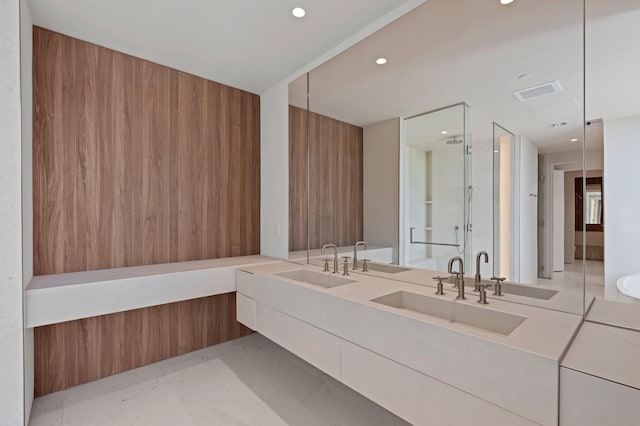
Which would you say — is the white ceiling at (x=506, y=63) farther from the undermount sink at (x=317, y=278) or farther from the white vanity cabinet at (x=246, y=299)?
the white vanity cabinet at (x=246, y=299)

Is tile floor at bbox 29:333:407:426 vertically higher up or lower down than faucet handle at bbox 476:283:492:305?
lower down

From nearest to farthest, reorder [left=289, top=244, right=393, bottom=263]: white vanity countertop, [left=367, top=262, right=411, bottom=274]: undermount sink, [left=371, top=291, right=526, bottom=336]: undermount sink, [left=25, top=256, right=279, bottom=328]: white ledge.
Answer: [left=371, top=291, right=526, bottom=336]: undermount sink → [left=25, top=256, right=279, bottom=328]: white ledge → [left=367, top=262, right=411, bottom=274]: undermount sink → [left=289, top=244, right=393, bottom=263]: white vanity countertop

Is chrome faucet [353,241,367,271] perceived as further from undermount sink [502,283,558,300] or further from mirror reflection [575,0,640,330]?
mirror reflection [575,0,640,330]

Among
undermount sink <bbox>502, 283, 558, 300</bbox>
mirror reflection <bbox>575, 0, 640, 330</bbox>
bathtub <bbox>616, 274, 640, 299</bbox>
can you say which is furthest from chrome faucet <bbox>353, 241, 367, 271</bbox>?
bathtub <bbox>616, 274, 640, 299</bbox>

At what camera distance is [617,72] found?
129 centimetres

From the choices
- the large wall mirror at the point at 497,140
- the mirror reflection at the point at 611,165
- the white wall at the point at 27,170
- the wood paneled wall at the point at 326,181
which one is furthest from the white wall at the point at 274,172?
the mirror reflection at the point at 611,165

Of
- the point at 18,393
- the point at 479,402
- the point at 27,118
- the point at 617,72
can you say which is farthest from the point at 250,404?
the point at 617,72

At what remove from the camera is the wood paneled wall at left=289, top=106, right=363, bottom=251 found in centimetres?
250

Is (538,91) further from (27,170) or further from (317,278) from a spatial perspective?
(27,170)

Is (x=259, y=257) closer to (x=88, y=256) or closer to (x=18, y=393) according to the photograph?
(x=88, y=256)

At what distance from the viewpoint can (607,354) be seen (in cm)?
104

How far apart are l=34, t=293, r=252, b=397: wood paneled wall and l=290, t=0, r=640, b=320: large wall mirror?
1.51 metres

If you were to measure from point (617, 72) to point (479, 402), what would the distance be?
56.4 inches

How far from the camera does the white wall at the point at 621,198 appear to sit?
124 cm
